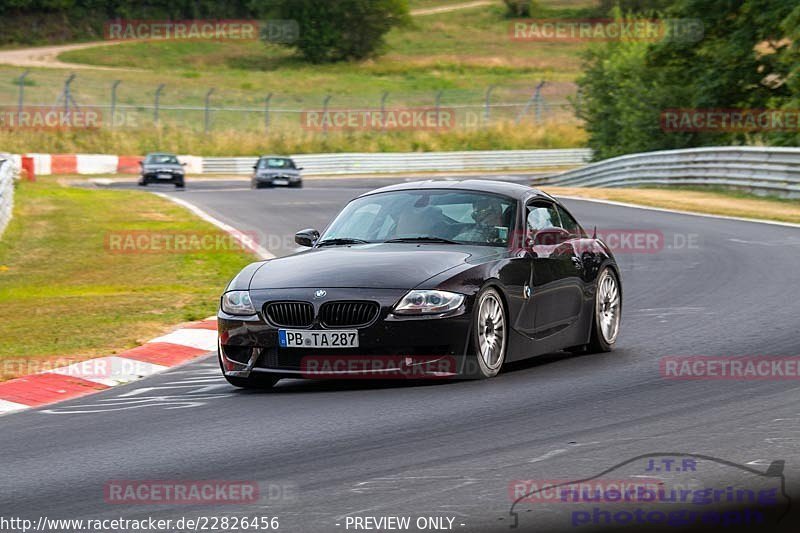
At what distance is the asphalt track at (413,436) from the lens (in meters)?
5.52

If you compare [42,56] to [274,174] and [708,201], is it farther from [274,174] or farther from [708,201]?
[708,201]

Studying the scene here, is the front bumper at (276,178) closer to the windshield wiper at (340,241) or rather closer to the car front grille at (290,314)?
the windshield wiper at (340,241)

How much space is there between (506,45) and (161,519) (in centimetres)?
10274

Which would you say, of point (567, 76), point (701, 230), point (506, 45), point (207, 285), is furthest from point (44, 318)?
point (506, 45)

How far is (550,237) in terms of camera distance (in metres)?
9.83

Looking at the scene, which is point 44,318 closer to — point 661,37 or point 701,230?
point 701,230

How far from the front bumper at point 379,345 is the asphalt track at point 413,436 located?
179 millimetres

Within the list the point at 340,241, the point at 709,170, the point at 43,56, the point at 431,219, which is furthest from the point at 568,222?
the point at 43,56

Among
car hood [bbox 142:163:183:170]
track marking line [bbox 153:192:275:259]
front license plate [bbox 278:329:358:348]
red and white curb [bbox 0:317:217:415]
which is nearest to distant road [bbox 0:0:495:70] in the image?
car hood [bbox 142:163:183:170]

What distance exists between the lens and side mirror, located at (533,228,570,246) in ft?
31.7

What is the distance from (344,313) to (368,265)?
45 centimetres

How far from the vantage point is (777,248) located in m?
18.2

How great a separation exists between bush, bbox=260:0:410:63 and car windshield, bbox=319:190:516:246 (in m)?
91.3

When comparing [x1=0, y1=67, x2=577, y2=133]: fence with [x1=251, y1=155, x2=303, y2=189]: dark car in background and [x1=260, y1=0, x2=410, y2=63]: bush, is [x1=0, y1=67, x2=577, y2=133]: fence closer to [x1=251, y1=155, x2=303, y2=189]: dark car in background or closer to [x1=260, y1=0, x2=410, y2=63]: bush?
[x1=251, y1=155, x2=303, y2=189]: dark car in background
